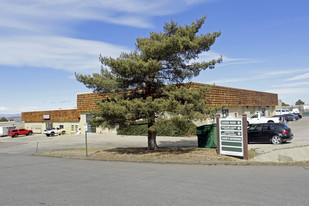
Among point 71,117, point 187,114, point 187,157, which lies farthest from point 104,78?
point 71,117

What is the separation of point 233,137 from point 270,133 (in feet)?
20.0

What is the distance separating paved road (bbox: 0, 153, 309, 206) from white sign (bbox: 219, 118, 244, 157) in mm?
2133

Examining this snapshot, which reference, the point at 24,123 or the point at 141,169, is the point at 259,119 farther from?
the point at 24,123

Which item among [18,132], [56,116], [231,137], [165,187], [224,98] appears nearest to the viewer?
[165,187]

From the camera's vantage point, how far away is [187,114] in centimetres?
1382

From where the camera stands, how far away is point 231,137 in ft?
45.8

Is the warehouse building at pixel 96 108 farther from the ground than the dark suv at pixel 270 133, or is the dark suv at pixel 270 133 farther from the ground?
the warehouse building at pixel 96 108

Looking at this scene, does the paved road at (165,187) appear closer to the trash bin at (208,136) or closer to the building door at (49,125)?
the trash bin at (208,136)

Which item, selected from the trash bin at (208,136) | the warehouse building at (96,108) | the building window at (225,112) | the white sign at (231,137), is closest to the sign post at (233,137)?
the white sign at (231,137)

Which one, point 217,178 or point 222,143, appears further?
point 222,143

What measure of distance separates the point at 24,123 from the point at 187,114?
48442 millimetres

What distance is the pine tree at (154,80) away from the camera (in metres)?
13.9

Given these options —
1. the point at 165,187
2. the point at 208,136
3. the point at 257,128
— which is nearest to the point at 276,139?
the point at 257,128

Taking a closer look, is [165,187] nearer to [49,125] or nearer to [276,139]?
[276,139]
